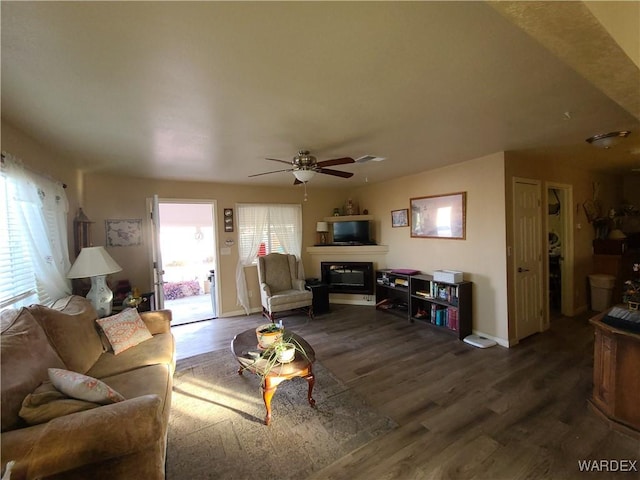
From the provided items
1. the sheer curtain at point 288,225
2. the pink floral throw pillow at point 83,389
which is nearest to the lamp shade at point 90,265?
the pink floral throw pillow at point 83,389

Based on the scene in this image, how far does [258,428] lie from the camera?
1974mm

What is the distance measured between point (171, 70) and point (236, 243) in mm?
3586

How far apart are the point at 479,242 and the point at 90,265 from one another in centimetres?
450

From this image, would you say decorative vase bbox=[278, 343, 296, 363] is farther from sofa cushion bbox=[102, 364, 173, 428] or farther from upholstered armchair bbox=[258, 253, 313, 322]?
upholstered armchair bbox=[258, 253, 313, 322]

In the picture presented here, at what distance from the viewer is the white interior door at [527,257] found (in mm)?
3264

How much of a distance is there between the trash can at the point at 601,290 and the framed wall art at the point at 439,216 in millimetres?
2570

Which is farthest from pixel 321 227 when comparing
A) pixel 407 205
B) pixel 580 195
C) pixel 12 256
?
pixel 580 195

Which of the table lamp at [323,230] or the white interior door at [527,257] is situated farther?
the table lamp at [323,230]

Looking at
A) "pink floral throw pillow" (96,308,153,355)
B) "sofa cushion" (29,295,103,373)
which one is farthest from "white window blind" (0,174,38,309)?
"pink floral throw pillow" (96,308,153,355)

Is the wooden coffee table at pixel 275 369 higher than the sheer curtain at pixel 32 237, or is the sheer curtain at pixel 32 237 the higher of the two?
the sheer curtain at pixel 32 237

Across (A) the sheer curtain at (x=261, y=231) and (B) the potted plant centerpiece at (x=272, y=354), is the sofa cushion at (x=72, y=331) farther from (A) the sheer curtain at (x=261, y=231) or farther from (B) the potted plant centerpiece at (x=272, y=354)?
(A) the sheer curtain at (x=261, y=231)

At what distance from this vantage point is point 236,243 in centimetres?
477

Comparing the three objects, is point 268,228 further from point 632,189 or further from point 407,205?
point 632,189

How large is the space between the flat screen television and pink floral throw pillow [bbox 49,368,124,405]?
4.29m
